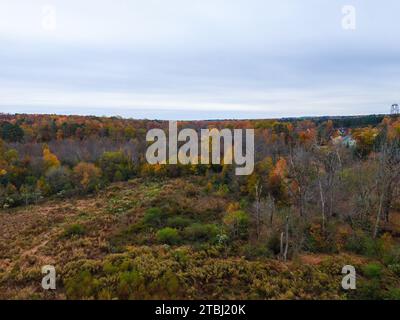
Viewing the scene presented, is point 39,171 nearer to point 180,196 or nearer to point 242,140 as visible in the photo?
A: point 180,196

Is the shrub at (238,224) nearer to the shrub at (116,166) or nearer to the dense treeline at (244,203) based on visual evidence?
the dense treeline at (244,203)

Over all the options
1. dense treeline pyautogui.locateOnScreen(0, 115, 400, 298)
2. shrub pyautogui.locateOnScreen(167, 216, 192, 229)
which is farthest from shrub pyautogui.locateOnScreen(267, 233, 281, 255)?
shrub pyautogui.locateOnScreen(167, 216, 192, 229)

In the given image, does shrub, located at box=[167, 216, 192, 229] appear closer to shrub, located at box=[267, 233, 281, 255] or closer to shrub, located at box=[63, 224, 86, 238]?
shrub, located at box=[63, 224, 86, 238]

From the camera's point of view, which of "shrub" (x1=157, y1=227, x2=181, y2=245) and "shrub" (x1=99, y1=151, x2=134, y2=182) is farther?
"shrub" (x1=99, y1=151, x2=134, y2=182)

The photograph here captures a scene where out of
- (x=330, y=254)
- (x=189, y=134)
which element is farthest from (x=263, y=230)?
(x=189, y=134)

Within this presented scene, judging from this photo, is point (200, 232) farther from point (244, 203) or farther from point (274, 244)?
point (244, 203)

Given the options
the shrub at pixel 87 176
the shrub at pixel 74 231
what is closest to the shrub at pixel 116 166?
the shrub at pixel 87 176
